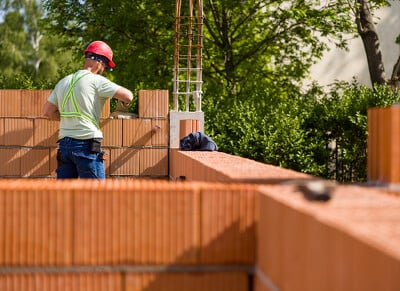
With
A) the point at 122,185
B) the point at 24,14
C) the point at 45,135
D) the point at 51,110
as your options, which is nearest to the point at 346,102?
the point at 45,135

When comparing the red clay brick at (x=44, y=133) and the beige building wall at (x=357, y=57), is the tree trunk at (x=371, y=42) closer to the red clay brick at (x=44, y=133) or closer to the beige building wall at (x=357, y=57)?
the beige building wall at (x=357, y=57)

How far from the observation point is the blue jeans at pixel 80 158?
25.1 feet

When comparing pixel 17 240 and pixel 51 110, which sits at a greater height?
pixel 51 110

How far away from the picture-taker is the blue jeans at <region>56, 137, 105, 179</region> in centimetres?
764

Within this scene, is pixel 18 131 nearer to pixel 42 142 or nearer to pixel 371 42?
pixel 42 142

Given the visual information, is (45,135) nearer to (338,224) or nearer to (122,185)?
(122,185)

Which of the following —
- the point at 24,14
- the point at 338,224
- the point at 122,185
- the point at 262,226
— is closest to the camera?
the point at 338,224

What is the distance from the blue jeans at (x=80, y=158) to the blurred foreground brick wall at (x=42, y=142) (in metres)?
2.23

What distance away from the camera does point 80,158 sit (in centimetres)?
762

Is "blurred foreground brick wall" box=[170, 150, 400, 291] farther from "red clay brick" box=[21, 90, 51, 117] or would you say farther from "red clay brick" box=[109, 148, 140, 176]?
"red clay brick" box=[21, 90, 51, 117]

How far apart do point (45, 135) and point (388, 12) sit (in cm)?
2433

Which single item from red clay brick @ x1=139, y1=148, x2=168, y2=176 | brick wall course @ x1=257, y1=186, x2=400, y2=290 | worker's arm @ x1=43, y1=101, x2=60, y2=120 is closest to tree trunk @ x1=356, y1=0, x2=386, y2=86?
red clay brick @ x1=139, y1=148, x2=168, y2=176

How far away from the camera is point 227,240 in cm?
394

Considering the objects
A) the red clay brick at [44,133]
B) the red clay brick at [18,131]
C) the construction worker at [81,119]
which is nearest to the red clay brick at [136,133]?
the red clay brick at [44,133]
